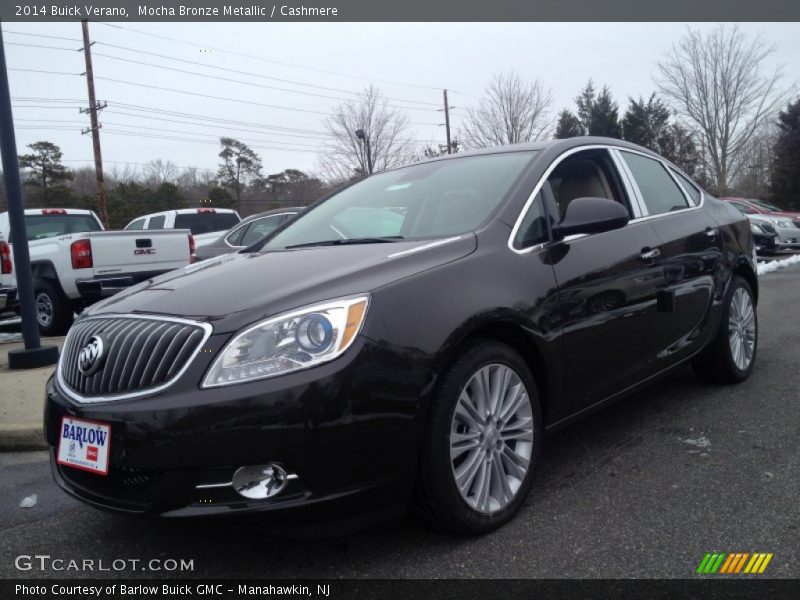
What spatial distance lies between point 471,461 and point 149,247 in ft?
24.6

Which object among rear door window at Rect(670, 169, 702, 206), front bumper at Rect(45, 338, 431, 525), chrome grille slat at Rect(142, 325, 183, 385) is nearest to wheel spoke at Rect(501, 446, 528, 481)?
front bumper at Rect(45, 338, 431, 525)

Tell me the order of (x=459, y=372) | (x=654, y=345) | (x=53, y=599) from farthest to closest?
(x=654, y=345) → (x=459, y=372) → (x=53, y=599)

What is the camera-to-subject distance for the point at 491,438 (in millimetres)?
2723

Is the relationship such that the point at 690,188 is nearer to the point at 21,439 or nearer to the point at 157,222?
the point at 21,439

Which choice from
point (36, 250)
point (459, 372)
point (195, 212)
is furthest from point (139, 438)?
point (195, 212)

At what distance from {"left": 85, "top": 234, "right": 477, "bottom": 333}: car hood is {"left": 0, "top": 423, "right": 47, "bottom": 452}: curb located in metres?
1.66

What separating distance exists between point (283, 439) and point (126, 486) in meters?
0.64

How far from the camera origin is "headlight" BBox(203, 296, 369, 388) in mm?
2281

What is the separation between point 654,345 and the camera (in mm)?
3729

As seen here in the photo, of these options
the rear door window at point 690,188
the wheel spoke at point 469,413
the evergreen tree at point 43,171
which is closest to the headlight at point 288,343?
the wheel spoke at point 469,413

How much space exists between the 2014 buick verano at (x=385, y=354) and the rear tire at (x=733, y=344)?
87 cm

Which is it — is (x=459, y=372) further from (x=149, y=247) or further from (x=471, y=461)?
(x=149, y=247)

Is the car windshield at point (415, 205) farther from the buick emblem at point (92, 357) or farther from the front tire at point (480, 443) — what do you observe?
the buick emblem at point (92, 357)

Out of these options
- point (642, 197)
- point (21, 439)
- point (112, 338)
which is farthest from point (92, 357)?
point (642, 197)
